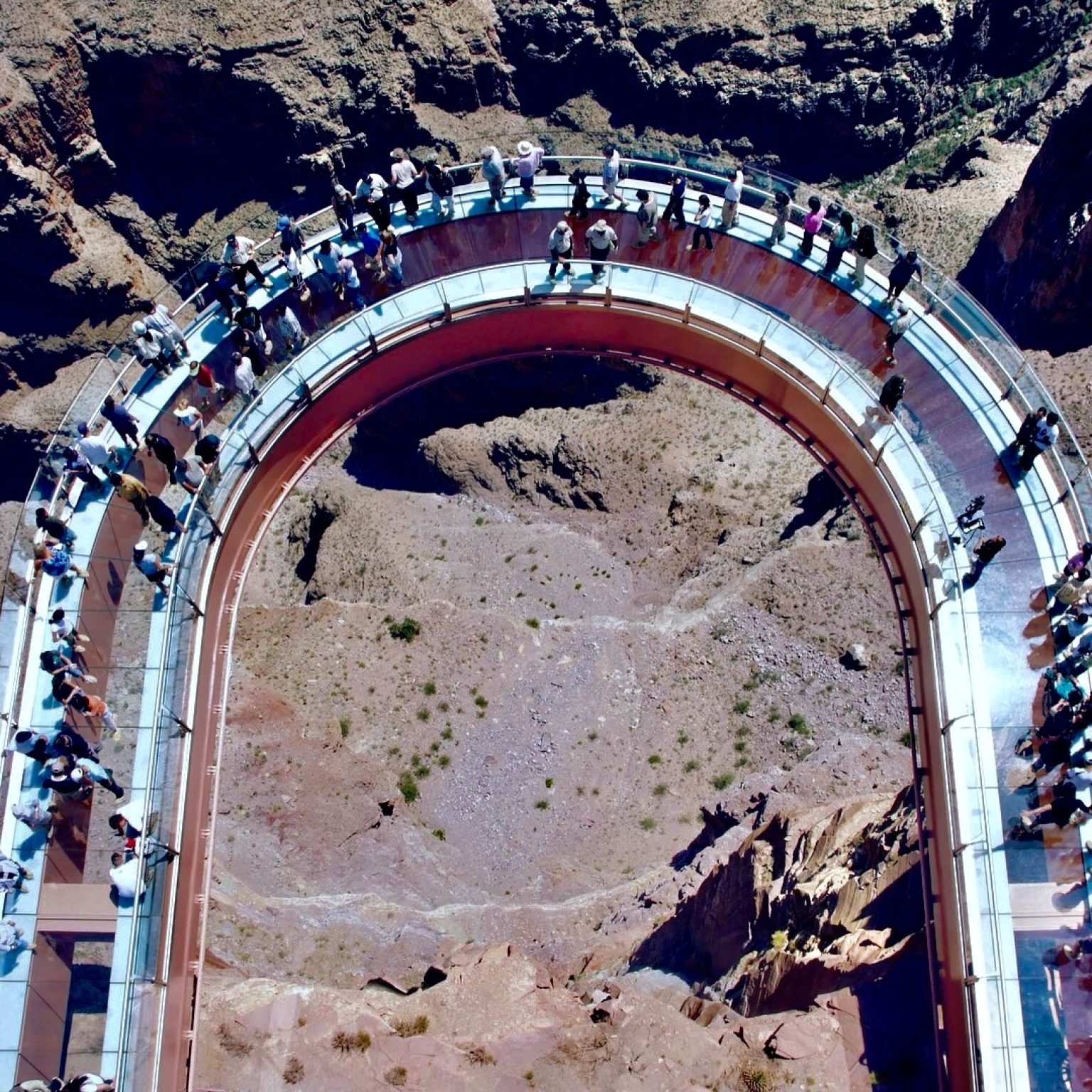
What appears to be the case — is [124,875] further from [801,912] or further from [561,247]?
[561,247]

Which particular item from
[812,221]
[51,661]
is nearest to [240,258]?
[51,661]

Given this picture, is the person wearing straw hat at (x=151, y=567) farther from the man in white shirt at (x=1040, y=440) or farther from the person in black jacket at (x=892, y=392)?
the man in white shirt at (x=1040, y=440)

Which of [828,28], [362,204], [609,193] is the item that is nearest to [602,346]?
[609,193]

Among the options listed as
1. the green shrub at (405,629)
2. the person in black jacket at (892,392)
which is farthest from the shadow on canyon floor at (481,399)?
the person in black jacket at (892,392)

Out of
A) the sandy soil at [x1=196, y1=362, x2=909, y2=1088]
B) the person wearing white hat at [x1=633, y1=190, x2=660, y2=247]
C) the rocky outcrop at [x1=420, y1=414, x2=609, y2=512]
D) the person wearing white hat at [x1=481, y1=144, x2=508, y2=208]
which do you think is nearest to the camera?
the person wearing white hat at [x1=633, y1=190, x2=660, y2=247]

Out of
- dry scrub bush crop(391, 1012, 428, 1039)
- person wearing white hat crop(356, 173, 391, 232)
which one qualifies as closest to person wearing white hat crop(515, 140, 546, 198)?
person wearing white hat crop(356, 173, 391, 232)

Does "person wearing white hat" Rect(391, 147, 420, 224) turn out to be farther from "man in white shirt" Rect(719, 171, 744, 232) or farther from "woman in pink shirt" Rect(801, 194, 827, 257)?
"woman in pink shirt" Rect(801, 194, 827, 257)
